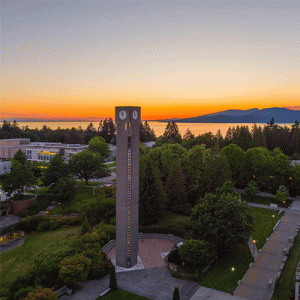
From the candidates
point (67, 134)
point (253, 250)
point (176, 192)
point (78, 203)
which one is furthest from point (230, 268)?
point (67, 134)

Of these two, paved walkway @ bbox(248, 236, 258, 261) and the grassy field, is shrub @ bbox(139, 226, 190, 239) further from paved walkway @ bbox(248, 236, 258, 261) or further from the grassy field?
paved walkway @ bbox(248, 236, 258, 261)

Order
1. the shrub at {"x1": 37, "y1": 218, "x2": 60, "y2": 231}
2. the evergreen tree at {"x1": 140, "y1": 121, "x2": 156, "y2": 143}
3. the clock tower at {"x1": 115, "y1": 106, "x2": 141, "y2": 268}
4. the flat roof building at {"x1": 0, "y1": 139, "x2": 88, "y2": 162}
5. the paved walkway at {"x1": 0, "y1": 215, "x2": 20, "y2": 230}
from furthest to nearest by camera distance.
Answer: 1. the evergreen tree at {"x1": 140, "y1": 121, "x2": 156, "y2": 143}
2. the flat roof building at {"x1": 0, "y1": 139, "x2": 88, "y2": 162}
3. the paved walkway at {"x1": 0, "y1": 215, "x2": 20, "y2": 230}
4. the shrub at {"x1": 37, "y1": 218, "x2": 60, "y2": 231}
5. the clock tower at {"x1": 115, "y1": 106, "x2": 141, "y2": 268}

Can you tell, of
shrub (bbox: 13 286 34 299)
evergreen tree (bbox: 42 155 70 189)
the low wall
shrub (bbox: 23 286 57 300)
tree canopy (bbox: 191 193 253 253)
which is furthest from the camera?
evergreen tree (bbox: 42 155 70 189)

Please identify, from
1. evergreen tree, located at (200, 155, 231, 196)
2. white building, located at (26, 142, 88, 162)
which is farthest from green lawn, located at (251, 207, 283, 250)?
white building, located at (26, 142, 88, 162)

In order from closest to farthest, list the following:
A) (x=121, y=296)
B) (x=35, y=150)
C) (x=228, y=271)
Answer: (x=121, y=296)
(x=228, y=271)
(x=35, y=150)

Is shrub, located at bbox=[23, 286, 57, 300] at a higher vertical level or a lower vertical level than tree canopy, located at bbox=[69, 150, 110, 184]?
lower

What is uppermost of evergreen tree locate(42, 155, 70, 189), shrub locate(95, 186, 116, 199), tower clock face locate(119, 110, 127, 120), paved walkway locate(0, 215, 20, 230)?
tower clock face locate(119, 110, 127, 120)

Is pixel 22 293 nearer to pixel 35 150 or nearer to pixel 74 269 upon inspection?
pixel 74 269
